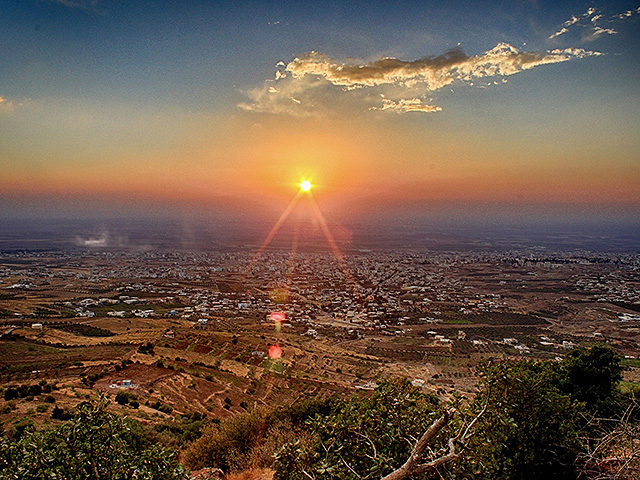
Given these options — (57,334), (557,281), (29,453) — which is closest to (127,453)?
(29,453)

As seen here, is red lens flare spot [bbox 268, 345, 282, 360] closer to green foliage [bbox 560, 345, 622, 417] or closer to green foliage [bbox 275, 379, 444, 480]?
green foliage [bbox 560, 345, 622, 417]

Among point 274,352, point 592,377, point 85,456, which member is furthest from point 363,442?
point 274,352

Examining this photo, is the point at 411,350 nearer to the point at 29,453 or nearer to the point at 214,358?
Answer: the point at 214,358

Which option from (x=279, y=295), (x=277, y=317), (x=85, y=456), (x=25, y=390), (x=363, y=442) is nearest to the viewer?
(x=85, y=456)

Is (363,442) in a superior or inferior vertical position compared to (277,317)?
superior

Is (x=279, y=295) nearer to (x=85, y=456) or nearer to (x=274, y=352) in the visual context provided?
(x=274, y=352)

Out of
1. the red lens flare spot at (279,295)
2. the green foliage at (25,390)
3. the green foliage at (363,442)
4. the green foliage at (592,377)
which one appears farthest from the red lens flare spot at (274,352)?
the green foliage at (363,442)
